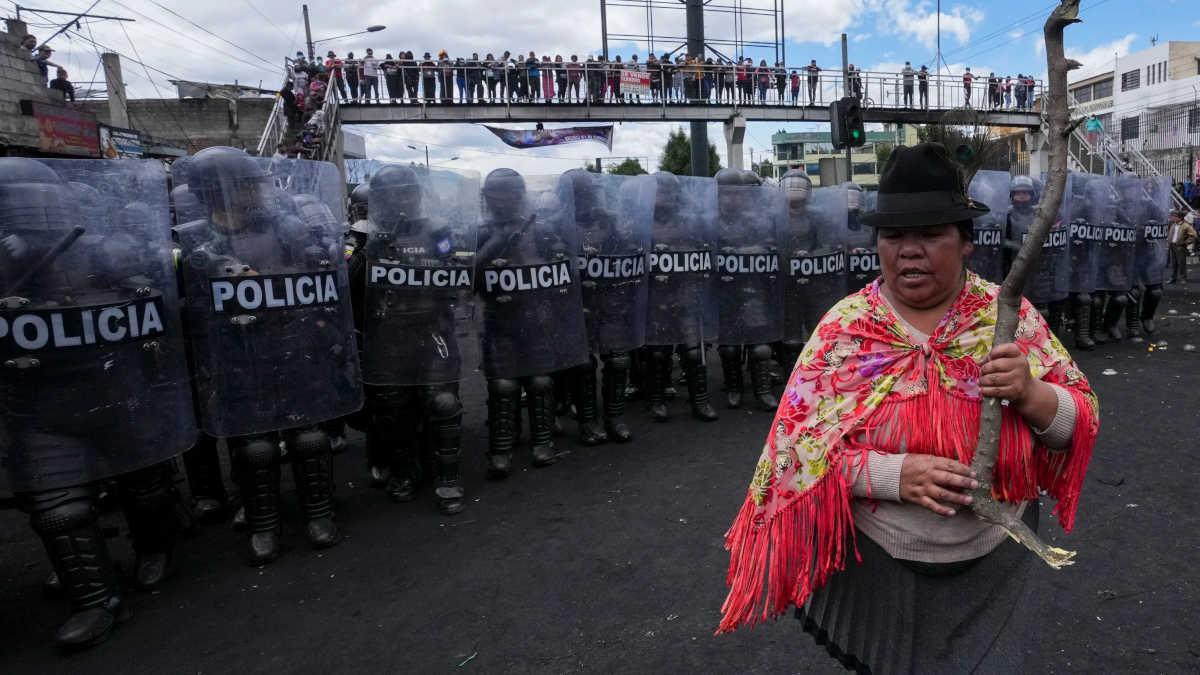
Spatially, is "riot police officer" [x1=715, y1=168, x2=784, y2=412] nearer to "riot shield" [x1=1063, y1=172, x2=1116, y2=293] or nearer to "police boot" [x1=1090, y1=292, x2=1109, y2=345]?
"riot shield" [x1=1063, y1=172, x2=1116, y2=293]

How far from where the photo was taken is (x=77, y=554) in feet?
10.3

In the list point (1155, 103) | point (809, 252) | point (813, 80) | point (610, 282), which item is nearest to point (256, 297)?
point (610, 282)

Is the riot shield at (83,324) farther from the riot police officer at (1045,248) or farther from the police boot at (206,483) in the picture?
the riot police officer at (1045,248)

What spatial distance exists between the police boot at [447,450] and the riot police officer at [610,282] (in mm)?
1438

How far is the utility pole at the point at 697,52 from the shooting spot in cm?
1699

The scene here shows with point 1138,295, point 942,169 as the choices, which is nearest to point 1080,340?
point 1138,295

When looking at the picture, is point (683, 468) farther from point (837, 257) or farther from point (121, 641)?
point (121, 641)

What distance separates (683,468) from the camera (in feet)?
16.4

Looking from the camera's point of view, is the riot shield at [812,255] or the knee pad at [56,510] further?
the riot shield at [812,255]

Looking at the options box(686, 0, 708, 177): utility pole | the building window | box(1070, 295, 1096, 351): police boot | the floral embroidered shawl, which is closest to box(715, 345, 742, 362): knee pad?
box(1070, 295, 1096, 351): police boot

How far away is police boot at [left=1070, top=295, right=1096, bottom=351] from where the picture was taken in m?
8.29

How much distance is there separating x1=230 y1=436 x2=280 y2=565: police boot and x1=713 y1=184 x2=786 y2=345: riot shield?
12.6 ft

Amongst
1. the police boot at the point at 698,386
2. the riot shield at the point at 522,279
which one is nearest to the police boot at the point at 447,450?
the riot shield at the point at 522,279

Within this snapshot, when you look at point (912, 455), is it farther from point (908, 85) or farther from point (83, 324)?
point (908, 85)
